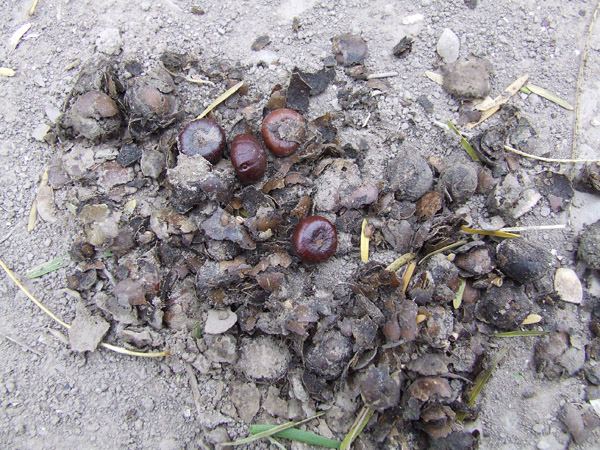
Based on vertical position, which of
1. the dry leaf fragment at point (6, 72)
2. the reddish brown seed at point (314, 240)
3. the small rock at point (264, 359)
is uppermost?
the dry leaf fragment at point (6, 72)

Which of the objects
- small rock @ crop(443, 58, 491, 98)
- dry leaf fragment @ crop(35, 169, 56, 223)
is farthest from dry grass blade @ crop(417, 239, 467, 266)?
dry leaf fragment @ crop(35, 169, 56, 223)

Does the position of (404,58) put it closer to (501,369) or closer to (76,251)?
(501,369)

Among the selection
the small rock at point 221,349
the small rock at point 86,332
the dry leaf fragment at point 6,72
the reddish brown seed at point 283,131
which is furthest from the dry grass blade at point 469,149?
the dry leaf fragment at point 6,72

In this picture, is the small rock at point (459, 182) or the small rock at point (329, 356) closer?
the small rock at point (329, 356)

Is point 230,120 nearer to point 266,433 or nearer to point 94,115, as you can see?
point 94,115

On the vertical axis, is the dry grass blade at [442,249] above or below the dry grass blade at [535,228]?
above

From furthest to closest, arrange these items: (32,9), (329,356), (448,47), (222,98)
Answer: (32,9), (448,47), (222,98), (329,356)

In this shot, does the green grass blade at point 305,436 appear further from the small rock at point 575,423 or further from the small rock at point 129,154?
the small rock at point 129,154

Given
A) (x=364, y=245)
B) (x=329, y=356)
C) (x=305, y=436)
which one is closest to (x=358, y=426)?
(x=305, y=436)
